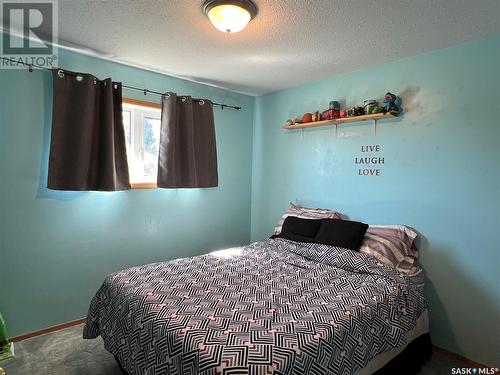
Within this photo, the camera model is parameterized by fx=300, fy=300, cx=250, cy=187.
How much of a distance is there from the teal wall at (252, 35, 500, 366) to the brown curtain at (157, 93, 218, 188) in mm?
1262

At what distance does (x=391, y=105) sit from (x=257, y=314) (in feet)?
6.65

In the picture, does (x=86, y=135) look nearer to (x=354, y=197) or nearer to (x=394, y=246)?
(x=354, y=197)

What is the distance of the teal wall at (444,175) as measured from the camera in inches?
84.2

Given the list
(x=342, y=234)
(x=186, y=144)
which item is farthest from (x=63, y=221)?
(x=342, y=234)

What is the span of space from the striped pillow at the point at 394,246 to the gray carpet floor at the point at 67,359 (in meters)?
0.69

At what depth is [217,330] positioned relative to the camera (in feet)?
4.52

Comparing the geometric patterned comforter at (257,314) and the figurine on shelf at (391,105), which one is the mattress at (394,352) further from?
the figurine on shelf at (391,105)

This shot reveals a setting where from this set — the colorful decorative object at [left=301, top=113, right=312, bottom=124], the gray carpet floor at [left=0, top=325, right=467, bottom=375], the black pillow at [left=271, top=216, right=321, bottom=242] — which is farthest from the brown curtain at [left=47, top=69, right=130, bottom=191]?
the colorful decorative object at [left=301, top=113, right=312, bottom=124]

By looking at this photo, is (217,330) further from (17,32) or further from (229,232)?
(17,32)

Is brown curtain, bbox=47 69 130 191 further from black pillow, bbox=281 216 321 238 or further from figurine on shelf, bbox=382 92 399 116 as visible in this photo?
figurine on shelf, bbox=382 92 399 116


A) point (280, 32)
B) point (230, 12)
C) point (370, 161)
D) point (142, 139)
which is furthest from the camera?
point (142, 139)

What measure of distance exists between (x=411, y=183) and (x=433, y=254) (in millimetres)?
592

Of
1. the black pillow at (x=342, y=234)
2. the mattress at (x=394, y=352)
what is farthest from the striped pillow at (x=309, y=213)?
the mattress at (x=394, y=352)

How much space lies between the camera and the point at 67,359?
2.13 m
